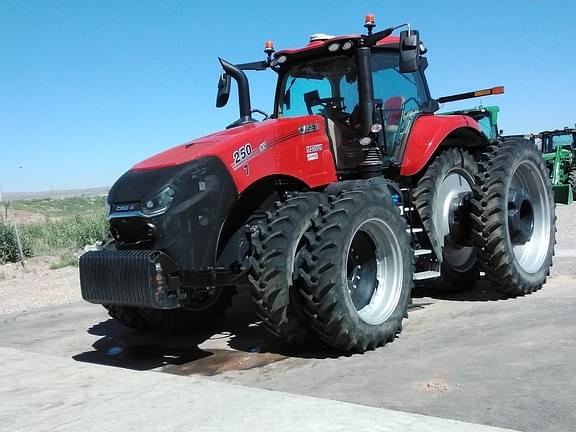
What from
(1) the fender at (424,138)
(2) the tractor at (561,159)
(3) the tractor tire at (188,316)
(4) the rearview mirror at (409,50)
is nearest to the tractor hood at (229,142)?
(4) the rearview mirror at (409,50)

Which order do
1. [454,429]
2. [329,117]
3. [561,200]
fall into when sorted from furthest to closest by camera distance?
[561,200]
[329,117]
[454,429]

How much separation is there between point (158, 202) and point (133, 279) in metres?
0.61

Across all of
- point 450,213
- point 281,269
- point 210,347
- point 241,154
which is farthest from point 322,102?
point 210,347

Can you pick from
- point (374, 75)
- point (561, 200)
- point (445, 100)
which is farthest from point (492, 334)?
point (561, 200)

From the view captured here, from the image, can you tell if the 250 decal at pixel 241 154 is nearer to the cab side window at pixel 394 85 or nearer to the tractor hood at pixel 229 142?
the tractor hood at pixel 229 142

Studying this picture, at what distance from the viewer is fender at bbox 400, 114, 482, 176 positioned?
6.52m

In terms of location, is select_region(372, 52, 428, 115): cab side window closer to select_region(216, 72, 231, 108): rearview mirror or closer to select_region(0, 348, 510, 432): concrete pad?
select_region(216, 72, 231, 108): rearview mirror

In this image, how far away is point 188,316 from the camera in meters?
6.64

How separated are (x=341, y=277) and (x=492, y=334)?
1.48 m

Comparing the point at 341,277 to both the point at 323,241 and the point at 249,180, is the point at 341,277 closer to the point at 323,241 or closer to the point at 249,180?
the point at 323,241

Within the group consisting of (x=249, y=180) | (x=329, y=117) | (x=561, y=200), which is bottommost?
(x=561, y=200)

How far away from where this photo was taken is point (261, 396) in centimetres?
395

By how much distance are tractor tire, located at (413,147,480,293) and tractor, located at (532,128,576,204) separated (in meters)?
12.9

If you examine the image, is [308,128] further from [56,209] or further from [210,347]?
[56,209]
